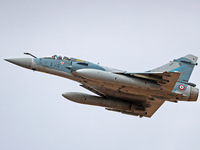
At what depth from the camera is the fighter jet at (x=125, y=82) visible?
25.1 meters

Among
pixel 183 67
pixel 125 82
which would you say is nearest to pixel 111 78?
pixel 125 82

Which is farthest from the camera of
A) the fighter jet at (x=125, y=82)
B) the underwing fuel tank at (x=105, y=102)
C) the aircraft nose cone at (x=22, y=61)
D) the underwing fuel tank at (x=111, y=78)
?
the underwing fuel tank at (x=105, y=102)

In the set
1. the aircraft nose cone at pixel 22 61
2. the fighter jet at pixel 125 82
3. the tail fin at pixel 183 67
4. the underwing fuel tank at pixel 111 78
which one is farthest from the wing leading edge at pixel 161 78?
the aircraft nose cone at pixel 22 61

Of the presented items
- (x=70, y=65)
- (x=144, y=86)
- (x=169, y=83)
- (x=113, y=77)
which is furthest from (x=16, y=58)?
(x=169, y=83)

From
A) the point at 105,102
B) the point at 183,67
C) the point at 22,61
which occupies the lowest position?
the point at 105,102

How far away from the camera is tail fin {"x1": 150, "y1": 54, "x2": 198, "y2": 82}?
2770 centimetres

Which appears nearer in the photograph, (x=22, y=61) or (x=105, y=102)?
(x=22, y=61)

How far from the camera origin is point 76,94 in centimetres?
2881

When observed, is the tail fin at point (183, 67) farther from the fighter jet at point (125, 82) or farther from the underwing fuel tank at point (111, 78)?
the underwing fuel tank at point (111, 78)

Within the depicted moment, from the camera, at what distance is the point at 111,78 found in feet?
81.4

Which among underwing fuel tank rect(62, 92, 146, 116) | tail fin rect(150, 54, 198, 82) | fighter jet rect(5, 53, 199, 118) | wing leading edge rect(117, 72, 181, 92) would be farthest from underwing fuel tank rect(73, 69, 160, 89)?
underwing fuel tank rect(62, 92, 146, 116)

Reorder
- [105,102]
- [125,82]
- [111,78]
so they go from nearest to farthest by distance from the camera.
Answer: [111,78] < [125,82] < [105,102]

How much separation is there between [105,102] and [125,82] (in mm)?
4829

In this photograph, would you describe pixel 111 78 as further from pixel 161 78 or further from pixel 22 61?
pixel 22 61
